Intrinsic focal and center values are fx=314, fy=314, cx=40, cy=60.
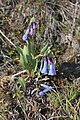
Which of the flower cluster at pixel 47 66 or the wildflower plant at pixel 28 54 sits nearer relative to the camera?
the flower cluster at pixel 47 66

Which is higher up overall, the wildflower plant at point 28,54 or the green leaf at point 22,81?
the wildflower plant at point 28,54

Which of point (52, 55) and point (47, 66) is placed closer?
point (47, 66)

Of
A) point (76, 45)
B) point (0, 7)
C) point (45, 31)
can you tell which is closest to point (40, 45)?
point (45, 31)

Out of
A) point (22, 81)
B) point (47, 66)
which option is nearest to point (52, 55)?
point (47, 66)

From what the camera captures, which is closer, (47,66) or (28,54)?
(47,66)

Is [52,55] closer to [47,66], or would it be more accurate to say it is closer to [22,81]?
[47,66]

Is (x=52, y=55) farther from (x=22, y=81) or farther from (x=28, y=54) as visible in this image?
(x=22, y=81)

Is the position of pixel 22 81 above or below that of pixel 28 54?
below

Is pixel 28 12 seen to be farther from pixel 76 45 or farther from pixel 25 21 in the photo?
pixel 76 45

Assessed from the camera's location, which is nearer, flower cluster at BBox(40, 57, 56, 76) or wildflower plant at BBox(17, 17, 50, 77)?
flower cluster at BBox(40, 57, 56, 76)

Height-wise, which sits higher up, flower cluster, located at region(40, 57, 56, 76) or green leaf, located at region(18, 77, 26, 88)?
flower cluster, located at region(40, 57, 56, 76)

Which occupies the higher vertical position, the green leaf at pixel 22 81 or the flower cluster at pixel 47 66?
the flower cluster at pixel 47 66
